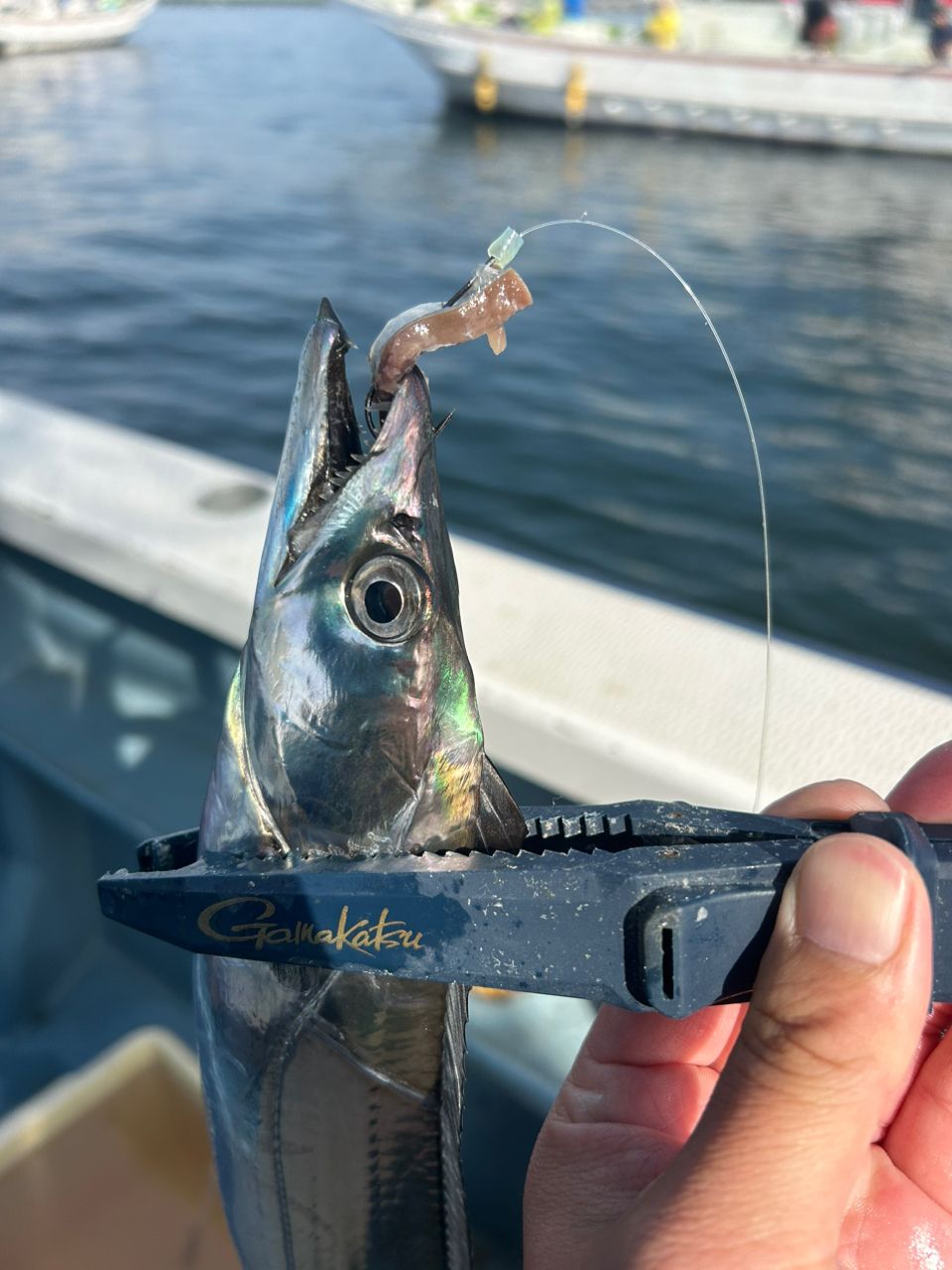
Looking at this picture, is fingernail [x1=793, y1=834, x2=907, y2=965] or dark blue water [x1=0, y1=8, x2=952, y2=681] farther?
dark blue water [x1=0, y1=8, x2=952, y2=681]

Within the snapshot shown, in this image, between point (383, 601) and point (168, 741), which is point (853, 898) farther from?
point (168, 741)

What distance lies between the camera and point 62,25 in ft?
120

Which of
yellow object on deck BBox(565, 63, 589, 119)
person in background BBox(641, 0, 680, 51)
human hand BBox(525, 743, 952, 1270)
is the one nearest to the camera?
human hand BBox(525, 743, 952, 1270)

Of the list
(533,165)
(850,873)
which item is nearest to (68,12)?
(533,165)

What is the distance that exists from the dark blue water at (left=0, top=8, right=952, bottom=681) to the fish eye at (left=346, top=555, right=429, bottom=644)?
6264 mm

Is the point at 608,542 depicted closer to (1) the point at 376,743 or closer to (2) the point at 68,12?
(1) the point at 376,743

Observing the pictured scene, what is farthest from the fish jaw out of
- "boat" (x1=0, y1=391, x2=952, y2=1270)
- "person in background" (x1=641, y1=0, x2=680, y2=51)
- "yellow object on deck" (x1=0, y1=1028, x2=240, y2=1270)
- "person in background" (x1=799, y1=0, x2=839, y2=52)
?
"person in background" (x1=799, y1=0, x2=839, y2=52)

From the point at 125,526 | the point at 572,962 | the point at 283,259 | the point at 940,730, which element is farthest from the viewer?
the point at 283,259

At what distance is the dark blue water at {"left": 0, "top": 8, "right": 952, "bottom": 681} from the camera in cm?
823

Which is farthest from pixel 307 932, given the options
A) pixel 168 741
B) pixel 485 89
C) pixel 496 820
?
pixel 485 89

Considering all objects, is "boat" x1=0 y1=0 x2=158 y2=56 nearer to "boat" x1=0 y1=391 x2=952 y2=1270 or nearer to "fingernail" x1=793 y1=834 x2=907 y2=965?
"boat" x1=0 y1=391 x2=952 y2=1270

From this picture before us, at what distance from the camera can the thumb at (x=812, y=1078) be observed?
1104 millimetres

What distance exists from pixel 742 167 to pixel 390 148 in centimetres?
802

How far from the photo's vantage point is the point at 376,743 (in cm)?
134
